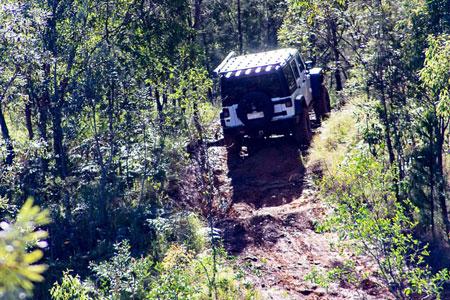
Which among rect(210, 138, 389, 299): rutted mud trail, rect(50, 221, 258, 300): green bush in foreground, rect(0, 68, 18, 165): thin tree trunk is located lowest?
rect(210, 138, 389, 299): rutted mud trail

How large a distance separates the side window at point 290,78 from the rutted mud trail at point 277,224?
1.17 meters

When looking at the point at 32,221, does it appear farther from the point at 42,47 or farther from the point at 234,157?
the point at 234,157

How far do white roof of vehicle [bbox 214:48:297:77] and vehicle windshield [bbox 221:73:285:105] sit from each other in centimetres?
12

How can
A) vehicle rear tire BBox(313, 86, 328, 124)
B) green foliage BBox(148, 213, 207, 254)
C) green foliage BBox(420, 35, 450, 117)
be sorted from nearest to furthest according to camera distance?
green foliage BBox(420, 35, 450, 117) → green foliage BBox(148, 213, 207, 254) → vehicle rear tire BBox(313, 86, 328, 124)

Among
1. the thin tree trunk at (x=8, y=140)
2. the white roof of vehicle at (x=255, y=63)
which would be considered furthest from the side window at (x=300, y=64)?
the thin tree trunk at (x=8, y=140)

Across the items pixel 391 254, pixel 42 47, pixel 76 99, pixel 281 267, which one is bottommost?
pixel 281 267

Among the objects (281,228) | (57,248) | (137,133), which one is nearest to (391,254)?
(281,228)

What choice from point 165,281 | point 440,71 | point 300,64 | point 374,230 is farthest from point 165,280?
point 300,64

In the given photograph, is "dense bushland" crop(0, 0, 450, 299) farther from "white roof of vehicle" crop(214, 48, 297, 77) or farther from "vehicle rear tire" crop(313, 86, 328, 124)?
"vehicle rear tire" crop(313, 86, 328, 124)

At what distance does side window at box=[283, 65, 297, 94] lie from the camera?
11.9 meters

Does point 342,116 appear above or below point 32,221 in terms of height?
below

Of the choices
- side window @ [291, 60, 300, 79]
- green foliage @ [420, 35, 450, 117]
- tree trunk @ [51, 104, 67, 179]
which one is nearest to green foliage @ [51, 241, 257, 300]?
green foliage @ [420, 35, 450, 117]

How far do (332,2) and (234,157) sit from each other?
3.89 meters

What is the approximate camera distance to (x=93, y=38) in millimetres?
11070
